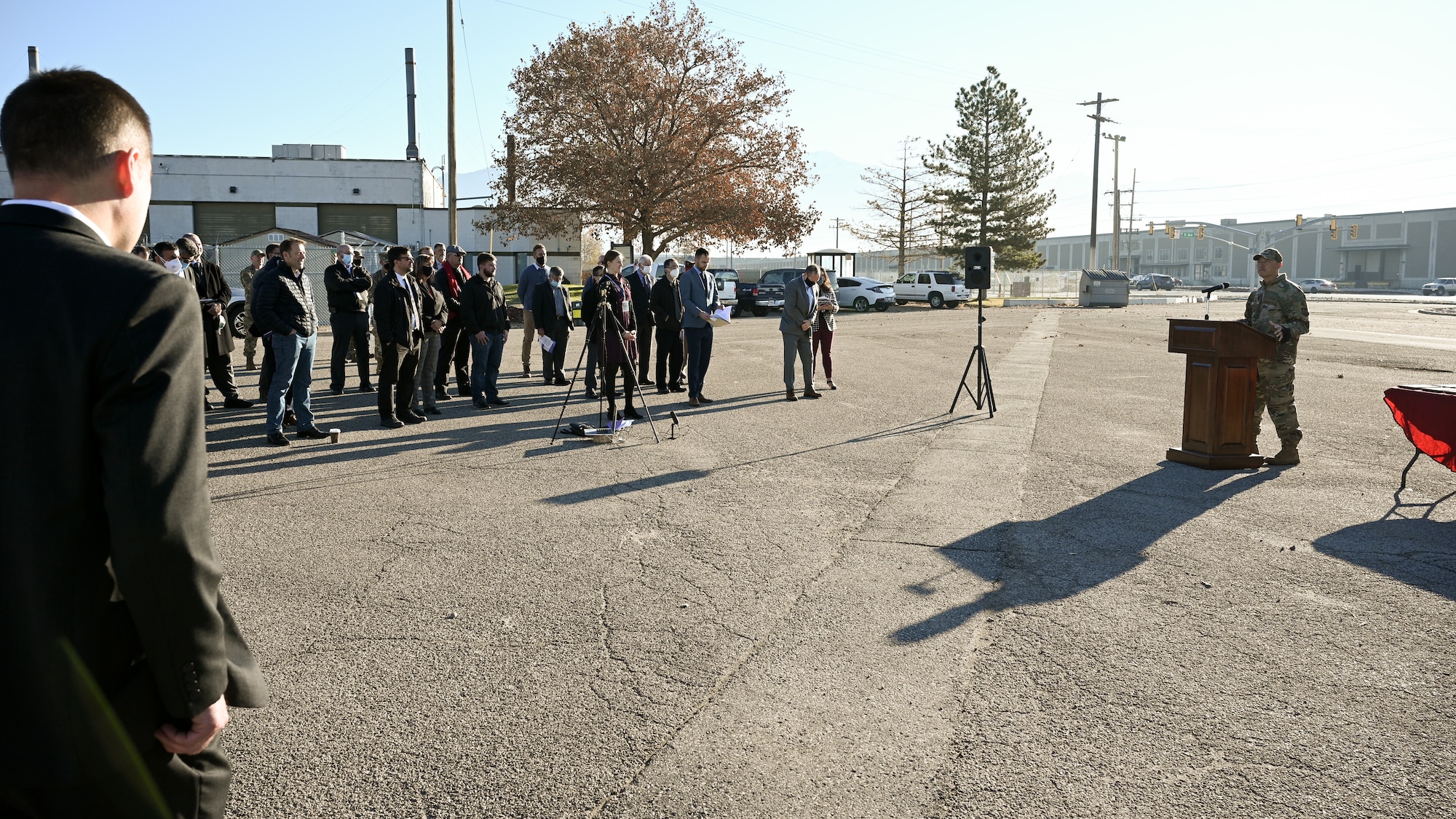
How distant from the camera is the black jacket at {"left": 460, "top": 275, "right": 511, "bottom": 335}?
12.5 meters

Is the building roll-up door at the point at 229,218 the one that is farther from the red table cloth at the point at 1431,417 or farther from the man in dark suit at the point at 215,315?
the red table cloth at the point at 1431,417

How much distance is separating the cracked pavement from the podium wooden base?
19 centimetres

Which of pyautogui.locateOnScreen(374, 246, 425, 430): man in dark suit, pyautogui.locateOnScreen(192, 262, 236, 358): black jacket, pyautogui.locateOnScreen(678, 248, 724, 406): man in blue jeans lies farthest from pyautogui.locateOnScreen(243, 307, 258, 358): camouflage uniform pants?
pyautogui.locateOnScreen(678, 248, 724, 406): man in blue jeans

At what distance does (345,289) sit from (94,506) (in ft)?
32.0

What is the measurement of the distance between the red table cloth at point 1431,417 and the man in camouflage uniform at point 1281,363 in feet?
3.49

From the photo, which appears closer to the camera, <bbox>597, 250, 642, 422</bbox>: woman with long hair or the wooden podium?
the wooden podium

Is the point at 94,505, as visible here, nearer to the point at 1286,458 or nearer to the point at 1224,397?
the point at 1224,397

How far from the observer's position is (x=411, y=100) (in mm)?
63656

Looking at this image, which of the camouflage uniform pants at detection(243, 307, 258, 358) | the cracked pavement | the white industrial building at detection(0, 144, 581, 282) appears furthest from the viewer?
the white industrial building at detection(0, 144, 581, 282)

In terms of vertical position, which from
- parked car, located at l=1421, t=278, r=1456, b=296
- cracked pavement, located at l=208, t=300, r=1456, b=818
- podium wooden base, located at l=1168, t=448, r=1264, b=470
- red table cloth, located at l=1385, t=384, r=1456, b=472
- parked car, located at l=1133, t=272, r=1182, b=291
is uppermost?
parked car, located at l=1133, t=272, r=1182, b=291

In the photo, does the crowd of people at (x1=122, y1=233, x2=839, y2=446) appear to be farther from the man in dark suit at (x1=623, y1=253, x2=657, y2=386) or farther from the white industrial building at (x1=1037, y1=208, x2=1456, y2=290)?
the white industrial building at (x1=1037, y1=208, x2=1456, y2=290)

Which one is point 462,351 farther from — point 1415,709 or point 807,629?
point 1415,709

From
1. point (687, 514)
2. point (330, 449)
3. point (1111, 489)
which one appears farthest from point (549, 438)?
point (1111, 489)

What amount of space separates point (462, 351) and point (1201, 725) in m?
11.6
